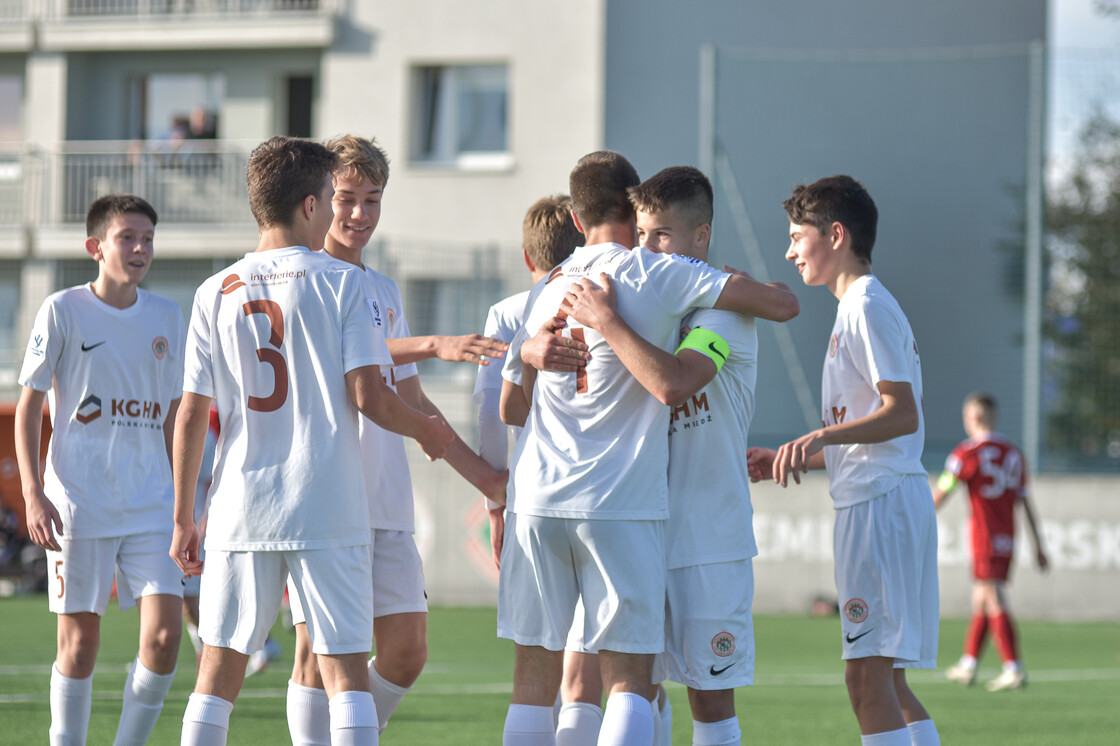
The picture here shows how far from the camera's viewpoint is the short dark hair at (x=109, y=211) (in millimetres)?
5602

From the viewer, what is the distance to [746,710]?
8.08 m

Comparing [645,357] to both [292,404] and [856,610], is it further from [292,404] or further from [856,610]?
[856,610]

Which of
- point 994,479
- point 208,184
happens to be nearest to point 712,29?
point 208,184

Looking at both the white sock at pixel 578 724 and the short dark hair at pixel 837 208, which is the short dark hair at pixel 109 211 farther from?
the white sock at pixel 578 724

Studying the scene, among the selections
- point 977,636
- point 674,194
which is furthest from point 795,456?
point 977,636

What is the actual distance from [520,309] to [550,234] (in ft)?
1.06

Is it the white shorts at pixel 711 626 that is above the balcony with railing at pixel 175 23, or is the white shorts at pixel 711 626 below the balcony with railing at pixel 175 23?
below

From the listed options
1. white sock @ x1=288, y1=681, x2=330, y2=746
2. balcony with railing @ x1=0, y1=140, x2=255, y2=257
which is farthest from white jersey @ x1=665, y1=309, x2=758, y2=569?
balcony with railing @ x1=0, y1=140, x2=255, y2=257

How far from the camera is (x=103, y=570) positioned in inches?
211

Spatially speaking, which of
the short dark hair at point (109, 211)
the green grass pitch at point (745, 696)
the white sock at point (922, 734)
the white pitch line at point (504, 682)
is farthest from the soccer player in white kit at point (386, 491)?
→ the white pitch line at point (504, 682)

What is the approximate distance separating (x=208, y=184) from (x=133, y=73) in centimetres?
343

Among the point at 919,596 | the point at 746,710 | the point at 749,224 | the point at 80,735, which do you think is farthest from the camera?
the point at 749,224

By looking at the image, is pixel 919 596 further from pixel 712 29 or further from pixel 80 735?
pixel 712 29

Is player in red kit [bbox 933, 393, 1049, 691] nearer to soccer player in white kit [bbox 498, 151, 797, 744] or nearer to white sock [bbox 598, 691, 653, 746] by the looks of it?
soccer player in white kit [bbox 498, 151, 797, 744]
